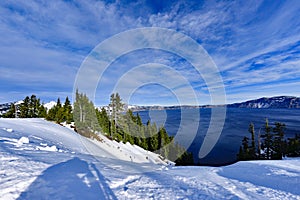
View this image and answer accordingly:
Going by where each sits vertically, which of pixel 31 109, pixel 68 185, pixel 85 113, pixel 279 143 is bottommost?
pixel 279 143

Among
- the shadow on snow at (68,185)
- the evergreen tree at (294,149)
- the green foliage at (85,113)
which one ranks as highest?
the green foliage at (85,113)

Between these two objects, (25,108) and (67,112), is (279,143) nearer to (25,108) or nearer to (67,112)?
(67,112)

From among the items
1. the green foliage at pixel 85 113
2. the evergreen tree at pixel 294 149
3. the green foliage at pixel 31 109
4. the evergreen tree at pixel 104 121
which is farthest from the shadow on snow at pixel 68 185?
the green foliage at pixel 31 109

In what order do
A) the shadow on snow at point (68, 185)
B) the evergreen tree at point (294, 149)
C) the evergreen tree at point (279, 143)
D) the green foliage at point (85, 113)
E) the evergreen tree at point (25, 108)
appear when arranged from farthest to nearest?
the evergreen tree at point (25, 108), the green foliage at point (85, 113), the evergreen tree at point (294, 149), the evergreen tree at point (279, 143), the shadow on snow at point (68, 185)

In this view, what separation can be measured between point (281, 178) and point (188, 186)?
2.83 meters

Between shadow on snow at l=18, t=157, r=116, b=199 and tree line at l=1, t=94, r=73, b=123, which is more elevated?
tree line at l=1, t=94, r=73, b=123

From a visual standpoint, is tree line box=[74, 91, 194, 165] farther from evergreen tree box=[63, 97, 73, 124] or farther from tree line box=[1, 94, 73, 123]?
tree line box=[1, 94, 73, 123]

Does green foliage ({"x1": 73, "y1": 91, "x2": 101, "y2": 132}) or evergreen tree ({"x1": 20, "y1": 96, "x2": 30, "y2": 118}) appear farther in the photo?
evergreen tree ({"x1": 20, "y1": 96, "x2": 30, "y2": 118})

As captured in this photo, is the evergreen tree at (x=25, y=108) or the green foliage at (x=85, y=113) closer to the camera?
the green foliage at (x=85, y=113)

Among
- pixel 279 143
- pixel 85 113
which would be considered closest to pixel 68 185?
pixel 279 143

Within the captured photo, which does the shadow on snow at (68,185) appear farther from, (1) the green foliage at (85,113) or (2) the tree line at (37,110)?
(2) the tree line at (37,110)

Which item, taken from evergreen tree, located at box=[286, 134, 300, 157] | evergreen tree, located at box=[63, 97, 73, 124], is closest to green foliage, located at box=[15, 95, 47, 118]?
evergreen tree, located at box=[63, 97, 73, 124]

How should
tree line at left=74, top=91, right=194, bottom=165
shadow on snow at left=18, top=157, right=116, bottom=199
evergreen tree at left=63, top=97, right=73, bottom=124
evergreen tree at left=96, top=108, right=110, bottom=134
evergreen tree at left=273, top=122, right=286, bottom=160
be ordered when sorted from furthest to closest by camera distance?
evergreen tree at left=96, top=108, right=110, bottom=134 → evergreen tree at left=63, top=97, right=73, bottom=124 → tree line at left=74, top=91, right=194, bottom=165 → evergreen tree at left=273, top=122, right=286, bottom=160 → shadow on snow at left=18, top=157, right=116, bottom=199

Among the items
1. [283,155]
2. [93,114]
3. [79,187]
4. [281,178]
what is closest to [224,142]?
[283,155]
